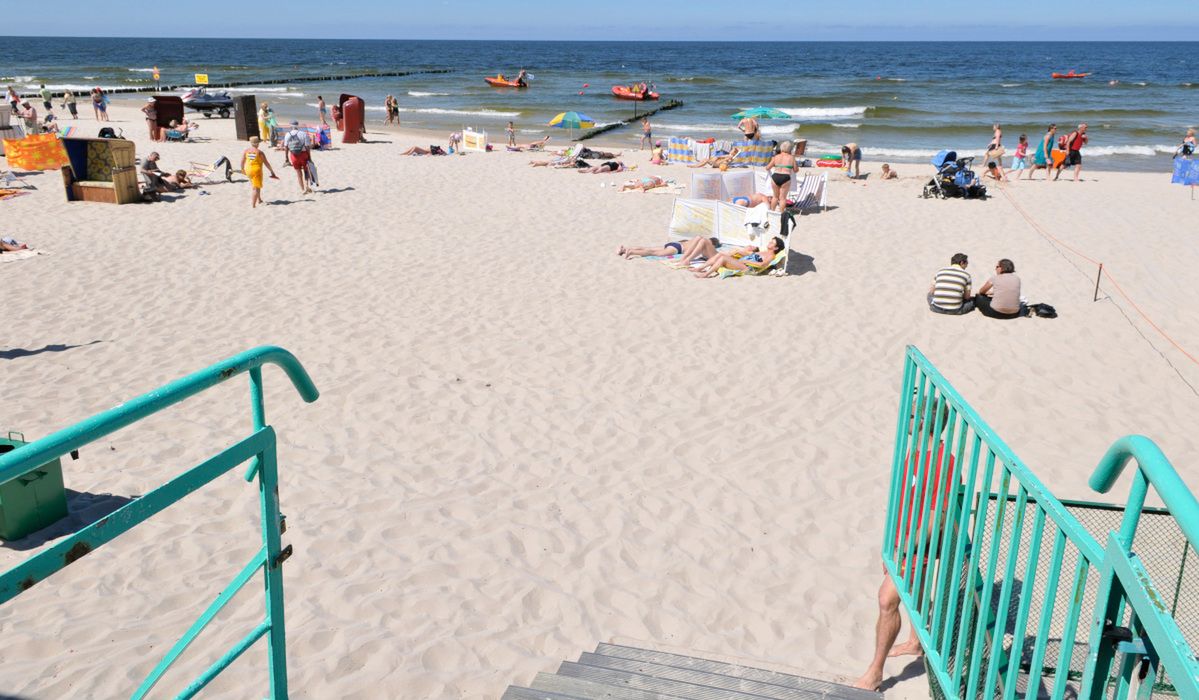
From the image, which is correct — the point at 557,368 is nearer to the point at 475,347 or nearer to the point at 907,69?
the point at 475,347

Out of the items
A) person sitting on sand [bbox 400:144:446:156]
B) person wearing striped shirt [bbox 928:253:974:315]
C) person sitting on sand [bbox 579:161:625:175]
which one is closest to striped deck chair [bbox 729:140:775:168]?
person sitting on sand [bbox 579:161:625:175]

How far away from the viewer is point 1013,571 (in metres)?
2.18

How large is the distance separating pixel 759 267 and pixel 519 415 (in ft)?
16.5

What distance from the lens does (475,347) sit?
330 inches

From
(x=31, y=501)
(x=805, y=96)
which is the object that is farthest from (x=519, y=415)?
(x=805, y=96)

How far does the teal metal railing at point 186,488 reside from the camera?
4.94 feet

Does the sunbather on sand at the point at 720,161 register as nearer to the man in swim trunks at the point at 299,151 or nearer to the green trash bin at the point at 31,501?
the man in swim trunks at the point at 299,151

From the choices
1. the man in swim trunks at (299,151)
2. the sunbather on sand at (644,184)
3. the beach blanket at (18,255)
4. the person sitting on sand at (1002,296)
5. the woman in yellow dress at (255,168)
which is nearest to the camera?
the person sitting on sand at (1002,296)

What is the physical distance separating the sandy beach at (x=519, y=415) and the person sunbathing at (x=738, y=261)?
11.1 inches

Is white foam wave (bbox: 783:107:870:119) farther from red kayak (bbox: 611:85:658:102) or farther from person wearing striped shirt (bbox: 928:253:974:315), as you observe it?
person wearing striped shirt (bbox: 928:253:974:315)

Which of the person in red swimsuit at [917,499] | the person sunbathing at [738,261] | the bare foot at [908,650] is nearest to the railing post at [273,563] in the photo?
the person in red swimsuit at [917,499]

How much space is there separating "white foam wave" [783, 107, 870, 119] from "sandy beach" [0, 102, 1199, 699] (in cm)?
2759

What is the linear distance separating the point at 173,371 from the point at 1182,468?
789 centimetres

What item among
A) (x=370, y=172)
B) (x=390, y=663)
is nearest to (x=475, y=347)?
(x=390, y=663)
